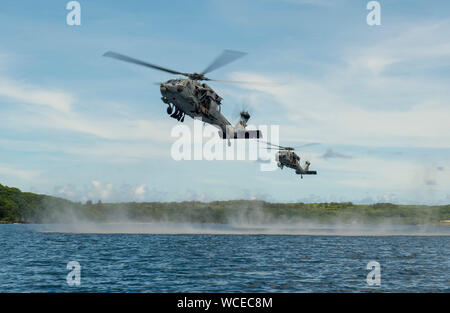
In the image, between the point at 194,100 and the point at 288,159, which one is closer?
the point at 194,100

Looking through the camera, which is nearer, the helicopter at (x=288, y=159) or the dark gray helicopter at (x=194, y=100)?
the dark gray helicopter at (x=194, y=100)

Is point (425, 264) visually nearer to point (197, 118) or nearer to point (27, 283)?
point (197, 118)

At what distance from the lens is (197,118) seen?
40562 millimetres

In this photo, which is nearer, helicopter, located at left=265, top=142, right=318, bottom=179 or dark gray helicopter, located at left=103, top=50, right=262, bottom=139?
dark gray helicopter, located at left=103, top=50, right=262, bottom=139

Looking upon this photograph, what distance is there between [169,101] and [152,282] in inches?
682
